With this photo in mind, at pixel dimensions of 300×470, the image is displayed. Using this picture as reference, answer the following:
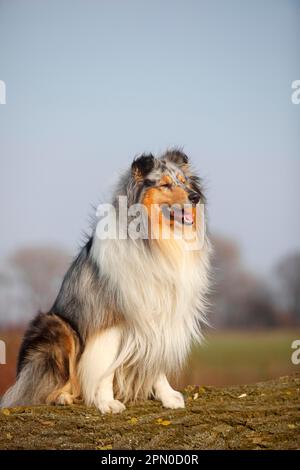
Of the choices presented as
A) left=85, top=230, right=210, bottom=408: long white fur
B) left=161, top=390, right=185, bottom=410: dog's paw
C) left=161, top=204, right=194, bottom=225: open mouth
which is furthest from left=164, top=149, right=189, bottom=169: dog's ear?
left=161, top=390, right=185, bottom=410: dog's paw

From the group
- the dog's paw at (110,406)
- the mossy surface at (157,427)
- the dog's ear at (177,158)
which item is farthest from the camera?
the dog's ear at (177,158)

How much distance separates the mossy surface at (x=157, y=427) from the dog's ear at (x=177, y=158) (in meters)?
2.22

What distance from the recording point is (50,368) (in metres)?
6.38

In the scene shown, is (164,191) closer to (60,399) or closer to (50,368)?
(50,368)

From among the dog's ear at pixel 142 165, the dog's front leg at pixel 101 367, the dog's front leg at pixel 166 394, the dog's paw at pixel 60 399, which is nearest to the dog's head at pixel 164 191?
the dog's ear at pixel 142 165

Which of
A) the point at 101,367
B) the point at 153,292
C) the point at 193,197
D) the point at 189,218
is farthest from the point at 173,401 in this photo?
the point at 193,197

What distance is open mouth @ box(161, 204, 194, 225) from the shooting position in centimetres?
612

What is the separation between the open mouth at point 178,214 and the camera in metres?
6.12

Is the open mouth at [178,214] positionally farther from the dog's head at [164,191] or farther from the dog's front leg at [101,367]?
the dog's front leg at [101,367]

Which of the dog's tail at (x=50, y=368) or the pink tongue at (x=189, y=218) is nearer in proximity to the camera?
Result: the pink tongue at (x=189, y=218)

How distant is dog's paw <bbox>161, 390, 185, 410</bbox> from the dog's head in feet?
5.17

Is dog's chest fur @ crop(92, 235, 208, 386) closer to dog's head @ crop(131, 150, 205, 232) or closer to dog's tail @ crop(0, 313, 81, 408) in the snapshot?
dog's head @ crop(131, 150, 205, 232)
